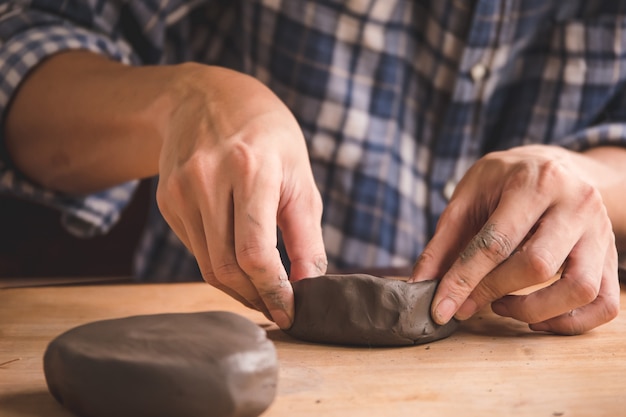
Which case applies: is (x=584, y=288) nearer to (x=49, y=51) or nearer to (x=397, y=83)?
(x=397, y=83)

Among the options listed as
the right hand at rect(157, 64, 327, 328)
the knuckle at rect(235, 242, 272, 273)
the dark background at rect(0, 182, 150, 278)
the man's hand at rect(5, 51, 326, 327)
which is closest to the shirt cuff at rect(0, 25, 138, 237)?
the man's hand at rect(5, 51, 326, 327)

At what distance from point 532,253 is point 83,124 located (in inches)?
33.8

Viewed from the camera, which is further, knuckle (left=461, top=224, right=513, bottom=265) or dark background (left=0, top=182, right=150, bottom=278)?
dark background (left=0, top=182, right=150, bottom=278)

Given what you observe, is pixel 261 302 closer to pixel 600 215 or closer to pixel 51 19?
pixel 600 215

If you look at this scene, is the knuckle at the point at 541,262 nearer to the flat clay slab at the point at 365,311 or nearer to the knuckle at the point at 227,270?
the flat clay slab at the point at 365,311

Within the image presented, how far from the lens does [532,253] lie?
93cm

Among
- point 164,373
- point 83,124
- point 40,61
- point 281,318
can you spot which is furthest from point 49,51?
point 164,373

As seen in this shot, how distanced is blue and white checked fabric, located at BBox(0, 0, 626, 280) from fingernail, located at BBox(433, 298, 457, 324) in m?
0.66

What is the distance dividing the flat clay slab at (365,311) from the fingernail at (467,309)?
0.05 metres

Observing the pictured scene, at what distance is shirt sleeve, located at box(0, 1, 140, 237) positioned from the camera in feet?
4.60

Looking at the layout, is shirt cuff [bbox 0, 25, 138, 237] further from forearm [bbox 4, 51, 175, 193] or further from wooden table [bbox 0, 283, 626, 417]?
wooden table [bbox 0, 283, 626, 417]

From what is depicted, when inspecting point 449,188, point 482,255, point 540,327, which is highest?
point 482,255

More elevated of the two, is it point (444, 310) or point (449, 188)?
point (444, 310)

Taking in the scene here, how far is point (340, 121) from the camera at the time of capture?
156 centimetres
